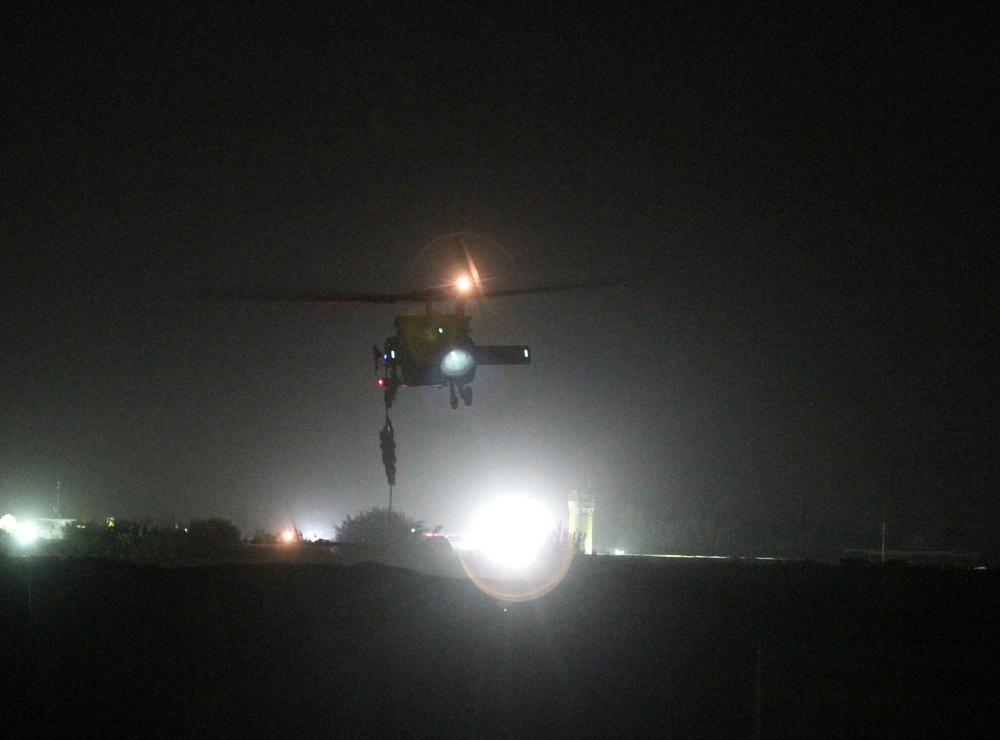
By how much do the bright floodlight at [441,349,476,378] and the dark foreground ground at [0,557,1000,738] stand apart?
377 centimetres

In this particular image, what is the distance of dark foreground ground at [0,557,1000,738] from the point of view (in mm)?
11812

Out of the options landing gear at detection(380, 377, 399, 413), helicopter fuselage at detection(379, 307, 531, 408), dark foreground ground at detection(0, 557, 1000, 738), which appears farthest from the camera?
landing gear at detection(380, 377, 399, 413)

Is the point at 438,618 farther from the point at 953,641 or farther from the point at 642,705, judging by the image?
the point at 953,641

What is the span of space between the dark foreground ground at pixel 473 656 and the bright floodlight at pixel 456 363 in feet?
12.4

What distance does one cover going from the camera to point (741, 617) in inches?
651

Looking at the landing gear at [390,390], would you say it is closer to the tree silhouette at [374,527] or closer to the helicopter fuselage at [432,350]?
the helicopter fuselage at [432,350]

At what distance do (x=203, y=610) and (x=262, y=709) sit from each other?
3.35 metres

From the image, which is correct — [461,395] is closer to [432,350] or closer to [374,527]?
[432,350]

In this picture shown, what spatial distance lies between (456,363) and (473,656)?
431 cm

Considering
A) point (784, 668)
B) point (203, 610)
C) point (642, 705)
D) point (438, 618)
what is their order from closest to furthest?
point (642, 705) < point (784, 668) < point (203, 610) < point (438, 618)

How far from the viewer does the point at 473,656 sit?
47.2ft

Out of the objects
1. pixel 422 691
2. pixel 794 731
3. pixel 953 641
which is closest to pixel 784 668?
pixel 794 731

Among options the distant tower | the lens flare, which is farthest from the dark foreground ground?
the distant tower

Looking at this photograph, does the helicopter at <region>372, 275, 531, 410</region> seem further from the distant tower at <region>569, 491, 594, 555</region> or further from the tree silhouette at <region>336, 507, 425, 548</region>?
the distant tower at <region>569, 491, 594, 555</region>
